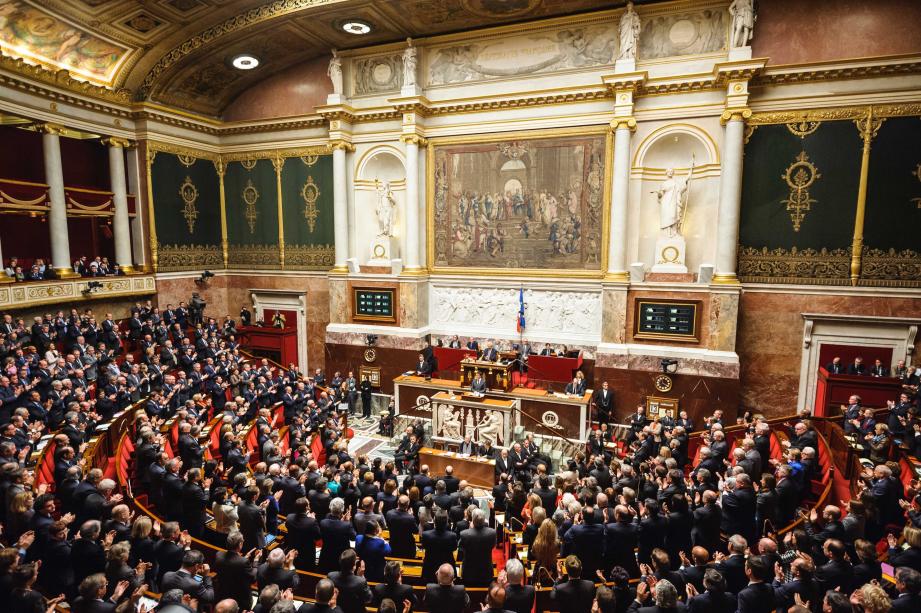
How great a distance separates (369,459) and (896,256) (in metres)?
14.5

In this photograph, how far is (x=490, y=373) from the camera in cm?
1449

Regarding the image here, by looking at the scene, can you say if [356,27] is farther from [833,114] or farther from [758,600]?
[758,600]

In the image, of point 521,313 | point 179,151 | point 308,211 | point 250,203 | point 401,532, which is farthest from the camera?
point 250,203

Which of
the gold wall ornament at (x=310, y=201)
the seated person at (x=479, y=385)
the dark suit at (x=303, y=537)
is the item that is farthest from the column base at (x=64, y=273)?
the dark suit at (x=303, y=537)

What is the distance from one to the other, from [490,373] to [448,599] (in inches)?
397

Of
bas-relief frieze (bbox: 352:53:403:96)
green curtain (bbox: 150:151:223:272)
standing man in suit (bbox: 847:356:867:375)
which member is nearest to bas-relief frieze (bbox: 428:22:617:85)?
bas-relief frieze (bbox: 352:53:403:96)

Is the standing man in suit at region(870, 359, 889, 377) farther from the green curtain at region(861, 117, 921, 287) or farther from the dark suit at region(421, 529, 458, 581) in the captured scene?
the dark suit at region(421, 529, 458, 581)

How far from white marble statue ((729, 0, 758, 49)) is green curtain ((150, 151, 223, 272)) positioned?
59.8 ft

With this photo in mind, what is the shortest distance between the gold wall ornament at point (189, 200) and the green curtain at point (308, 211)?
3265 mm

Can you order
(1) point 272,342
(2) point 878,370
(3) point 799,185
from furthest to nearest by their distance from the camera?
(1) point 272,342 → (3) point 799,185 → (2) point 878,370

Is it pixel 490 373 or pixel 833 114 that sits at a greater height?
pixel 833 114

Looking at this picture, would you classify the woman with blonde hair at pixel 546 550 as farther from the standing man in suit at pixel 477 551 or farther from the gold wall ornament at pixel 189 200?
the gold wall ornament at pixel 189 200

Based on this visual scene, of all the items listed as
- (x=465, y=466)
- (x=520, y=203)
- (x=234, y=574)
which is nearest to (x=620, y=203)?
(x=520, y=203)

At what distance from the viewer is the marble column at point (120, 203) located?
16.7m
